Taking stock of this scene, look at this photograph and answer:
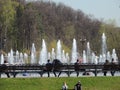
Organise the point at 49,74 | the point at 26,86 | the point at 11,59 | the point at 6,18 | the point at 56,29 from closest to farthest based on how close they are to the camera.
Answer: the point at 26,86, the point at 49,74, the point at 11,59, the point at 6,18, the point at 56,29

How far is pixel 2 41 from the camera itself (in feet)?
376

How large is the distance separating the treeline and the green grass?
58313 millimetres

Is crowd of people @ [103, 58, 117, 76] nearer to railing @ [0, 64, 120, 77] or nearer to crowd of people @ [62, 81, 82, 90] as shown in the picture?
railing @ [0, 64, 120, 77]

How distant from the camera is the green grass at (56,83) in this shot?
129 feet

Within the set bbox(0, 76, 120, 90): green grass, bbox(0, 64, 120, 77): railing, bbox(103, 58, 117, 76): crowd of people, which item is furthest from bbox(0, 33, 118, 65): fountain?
bbox(0, 76, 120, 90): green grass

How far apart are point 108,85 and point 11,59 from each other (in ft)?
167

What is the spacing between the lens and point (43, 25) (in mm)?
127438

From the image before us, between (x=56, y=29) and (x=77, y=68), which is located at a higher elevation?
(x=56, y=29)

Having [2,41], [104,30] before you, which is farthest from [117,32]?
[2,41]

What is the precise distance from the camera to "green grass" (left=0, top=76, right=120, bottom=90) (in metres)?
39.4

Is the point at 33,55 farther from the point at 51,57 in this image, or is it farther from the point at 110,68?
the point at 110,68

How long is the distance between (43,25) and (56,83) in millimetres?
87515

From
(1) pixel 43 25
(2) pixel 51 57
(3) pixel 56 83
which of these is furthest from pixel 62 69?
(1) pixel 43 25

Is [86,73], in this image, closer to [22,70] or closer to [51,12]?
[22,70]
